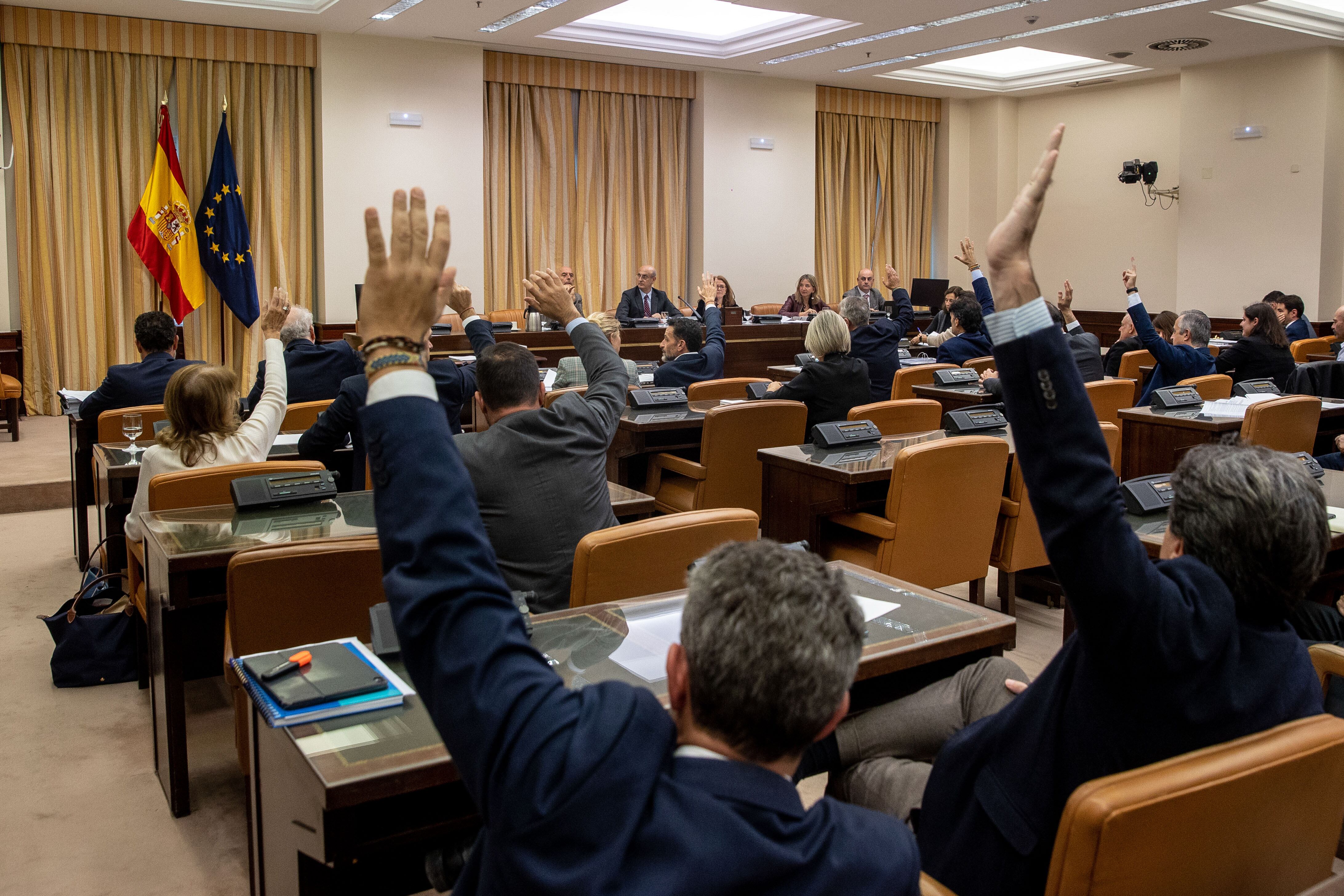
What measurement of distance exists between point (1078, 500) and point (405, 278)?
0.74 meters

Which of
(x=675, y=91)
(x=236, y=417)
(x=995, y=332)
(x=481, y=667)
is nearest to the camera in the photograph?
(x=481, y=667)

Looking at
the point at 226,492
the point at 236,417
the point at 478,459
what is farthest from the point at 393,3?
the point at 478,459

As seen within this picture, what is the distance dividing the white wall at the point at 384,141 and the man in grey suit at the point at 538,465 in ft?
22.2

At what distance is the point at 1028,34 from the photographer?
364 inches

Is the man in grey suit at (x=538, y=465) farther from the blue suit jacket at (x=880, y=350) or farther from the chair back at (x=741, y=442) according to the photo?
the blue suit jacket at (x=880, y=350)

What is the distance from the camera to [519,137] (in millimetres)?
10555

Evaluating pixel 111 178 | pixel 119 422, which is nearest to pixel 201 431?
pixel 119 422

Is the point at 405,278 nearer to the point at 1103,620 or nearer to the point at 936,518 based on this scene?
the point at 1103,620

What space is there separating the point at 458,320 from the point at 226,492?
5617mm

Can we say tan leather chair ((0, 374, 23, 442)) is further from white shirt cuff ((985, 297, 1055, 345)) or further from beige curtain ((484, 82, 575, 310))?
white shirt cuff ((985, 297, 1055, 345))

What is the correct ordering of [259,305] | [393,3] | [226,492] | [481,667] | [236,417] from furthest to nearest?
[259,305] → [393,3] → [236,417] → [226,492] → [481,667]

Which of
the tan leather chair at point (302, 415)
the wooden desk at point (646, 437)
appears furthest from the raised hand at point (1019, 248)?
the tan leather chair at point (302, 415)

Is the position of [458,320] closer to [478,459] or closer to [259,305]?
[259,305]

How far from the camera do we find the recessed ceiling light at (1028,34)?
827 centimetres
